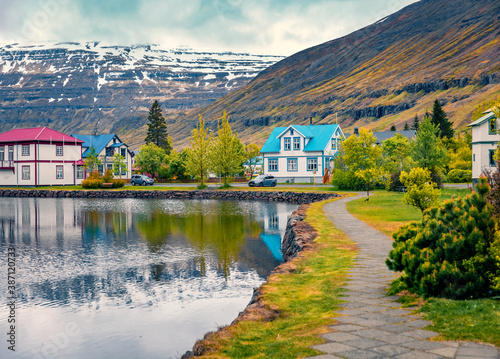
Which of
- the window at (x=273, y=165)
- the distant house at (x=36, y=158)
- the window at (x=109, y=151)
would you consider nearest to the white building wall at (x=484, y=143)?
the window at (x=273, y=165)

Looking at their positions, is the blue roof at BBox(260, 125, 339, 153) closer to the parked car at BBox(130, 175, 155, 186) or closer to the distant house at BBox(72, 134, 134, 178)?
the parked car at BBox(130, 175, 155, 186)

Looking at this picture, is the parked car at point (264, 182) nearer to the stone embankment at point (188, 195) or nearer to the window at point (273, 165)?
the stone embankment at point (188, 195)

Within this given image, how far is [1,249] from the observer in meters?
22.5

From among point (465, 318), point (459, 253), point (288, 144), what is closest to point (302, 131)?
point (288, 144)

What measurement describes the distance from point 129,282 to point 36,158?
6379 cm

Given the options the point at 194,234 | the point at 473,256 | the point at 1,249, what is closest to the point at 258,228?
the point at 194,234

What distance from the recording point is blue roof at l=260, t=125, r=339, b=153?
69875 mm

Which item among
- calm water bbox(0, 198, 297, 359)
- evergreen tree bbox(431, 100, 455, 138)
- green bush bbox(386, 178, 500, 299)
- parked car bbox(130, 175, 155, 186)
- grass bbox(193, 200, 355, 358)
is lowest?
calm water bbox(0, 198, 297, 359)

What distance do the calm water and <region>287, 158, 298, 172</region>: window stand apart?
40215mm

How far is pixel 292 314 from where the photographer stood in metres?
8.73

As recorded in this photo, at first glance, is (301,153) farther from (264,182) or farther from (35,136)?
(35,136)

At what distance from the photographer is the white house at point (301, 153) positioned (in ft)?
229

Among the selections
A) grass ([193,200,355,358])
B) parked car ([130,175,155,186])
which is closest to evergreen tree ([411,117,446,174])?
grass ([193,200,355,358])

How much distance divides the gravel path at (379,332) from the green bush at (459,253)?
808 millimetres
